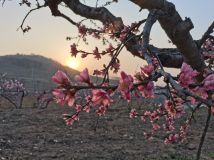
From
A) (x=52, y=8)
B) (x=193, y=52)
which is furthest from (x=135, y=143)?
(x=193, y=52)

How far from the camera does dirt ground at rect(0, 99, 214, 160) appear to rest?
10312 millimetres

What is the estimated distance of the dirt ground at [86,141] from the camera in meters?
10.3

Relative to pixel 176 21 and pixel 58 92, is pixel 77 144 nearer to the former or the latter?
pixel 176 21

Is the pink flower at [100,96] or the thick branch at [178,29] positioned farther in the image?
the thick branch at [178,29]

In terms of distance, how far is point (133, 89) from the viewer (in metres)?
2.76

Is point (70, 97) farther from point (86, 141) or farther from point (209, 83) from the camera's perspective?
point (86, 141)

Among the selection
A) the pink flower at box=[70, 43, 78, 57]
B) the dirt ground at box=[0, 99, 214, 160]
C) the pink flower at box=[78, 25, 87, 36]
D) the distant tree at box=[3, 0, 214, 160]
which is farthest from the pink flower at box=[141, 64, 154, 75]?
the pink flower at box=[78, 25, 87, 36]

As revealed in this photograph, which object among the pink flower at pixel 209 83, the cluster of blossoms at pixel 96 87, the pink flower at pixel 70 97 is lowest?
the pink flower at pixel 70 97

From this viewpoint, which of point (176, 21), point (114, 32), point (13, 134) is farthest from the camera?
point (13, 134)

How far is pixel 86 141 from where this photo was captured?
11867 mm

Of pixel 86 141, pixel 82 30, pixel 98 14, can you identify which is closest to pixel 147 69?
pixel 98 14

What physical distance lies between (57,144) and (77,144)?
0.42m

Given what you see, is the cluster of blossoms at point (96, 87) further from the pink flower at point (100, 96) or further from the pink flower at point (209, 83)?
the pink flower at point (209, 83)

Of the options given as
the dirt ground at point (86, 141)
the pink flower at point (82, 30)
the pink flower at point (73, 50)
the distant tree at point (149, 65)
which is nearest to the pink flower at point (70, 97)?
the distant tree at point (149, 65)
